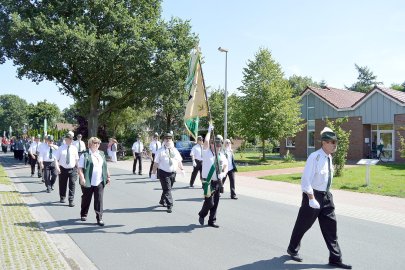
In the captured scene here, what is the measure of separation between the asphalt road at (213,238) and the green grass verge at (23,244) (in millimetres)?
537

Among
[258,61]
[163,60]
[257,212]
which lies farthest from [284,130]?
[257,212]

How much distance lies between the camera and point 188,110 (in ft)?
26.1

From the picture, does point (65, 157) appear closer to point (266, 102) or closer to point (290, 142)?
point (266, 102)

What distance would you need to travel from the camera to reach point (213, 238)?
722cm

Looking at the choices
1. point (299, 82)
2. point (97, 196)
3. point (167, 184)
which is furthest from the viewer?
point (299, 82)

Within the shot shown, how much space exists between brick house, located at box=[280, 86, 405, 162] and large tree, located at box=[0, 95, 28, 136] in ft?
334

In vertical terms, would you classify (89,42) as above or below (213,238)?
above

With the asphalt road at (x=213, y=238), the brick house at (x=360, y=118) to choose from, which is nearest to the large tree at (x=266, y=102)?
the brick house at (x=360, y=118)

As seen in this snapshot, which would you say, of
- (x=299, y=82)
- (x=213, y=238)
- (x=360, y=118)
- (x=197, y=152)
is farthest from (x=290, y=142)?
(x=299, y=82)

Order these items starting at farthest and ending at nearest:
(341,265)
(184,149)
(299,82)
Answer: (299,82)
(184,149)
(341,265)

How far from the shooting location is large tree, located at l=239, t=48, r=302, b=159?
27703mm

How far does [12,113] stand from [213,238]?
5108 inches

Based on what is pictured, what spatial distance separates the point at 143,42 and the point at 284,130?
11894 mm

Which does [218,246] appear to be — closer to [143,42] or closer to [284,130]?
[284,130]
